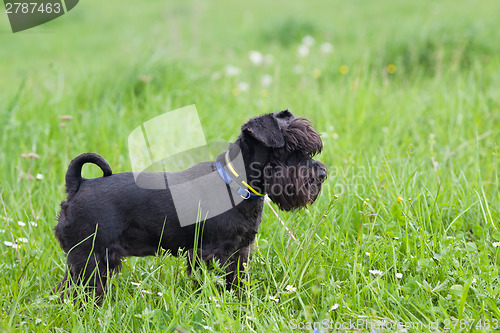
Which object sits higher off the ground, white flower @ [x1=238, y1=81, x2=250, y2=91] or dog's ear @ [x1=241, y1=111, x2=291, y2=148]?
dog's ear @ [x1=241, y1=111, x2=291, y2=148]

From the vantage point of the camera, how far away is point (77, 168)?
2.86 metres

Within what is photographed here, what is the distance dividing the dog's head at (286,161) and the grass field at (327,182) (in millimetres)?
269

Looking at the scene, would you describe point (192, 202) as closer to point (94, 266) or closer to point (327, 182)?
point (94, 266)

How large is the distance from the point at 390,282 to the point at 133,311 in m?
1.55

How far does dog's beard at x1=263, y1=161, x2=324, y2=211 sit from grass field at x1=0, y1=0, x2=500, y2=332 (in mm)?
208

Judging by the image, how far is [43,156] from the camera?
4473 millimetres

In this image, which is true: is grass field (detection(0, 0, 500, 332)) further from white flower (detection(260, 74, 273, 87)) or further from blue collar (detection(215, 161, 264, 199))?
blue collar (detection(215, 161, 264, 199))

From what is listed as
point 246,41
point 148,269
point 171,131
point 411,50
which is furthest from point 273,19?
point 148,269

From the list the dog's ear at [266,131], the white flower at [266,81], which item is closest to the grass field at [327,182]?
the white flower at [266,81]

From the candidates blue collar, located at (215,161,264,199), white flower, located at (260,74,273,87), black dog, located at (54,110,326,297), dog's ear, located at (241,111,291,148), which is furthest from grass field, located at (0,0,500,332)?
dog's ear, located at (241,111,291,148)

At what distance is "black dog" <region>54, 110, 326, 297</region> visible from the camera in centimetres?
281

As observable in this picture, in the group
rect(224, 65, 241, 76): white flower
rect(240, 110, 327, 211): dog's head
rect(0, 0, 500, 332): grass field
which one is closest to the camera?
rect(0, 0, 500, 332): grass field

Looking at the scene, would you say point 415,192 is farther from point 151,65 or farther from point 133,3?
point 133,3

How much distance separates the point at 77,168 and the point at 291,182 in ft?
4.16
